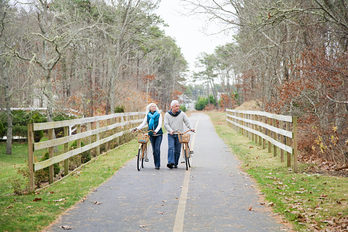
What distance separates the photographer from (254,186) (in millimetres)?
8266

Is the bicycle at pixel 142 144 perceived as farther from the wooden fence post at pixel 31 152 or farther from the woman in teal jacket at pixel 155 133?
the wooden fence post at pixel 31 152

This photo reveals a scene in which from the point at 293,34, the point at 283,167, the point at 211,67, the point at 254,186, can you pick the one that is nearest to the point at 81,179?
the point at 254,186

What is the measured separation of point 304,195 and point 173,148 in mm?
4350

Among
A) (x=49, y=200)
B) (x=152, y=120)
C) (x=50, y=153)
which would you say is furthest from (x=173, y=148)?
(x=49, y=200)

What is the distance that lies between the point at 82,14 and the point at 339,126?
2544 centimetres

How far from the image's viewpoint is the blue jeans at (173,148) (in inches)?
419

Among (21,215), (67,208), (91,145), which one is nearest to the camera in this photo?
(21,215)

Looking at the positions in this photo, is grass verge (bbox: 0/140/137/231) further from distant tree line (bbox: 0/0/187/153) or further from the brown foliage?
distant tree line (bbox: 0/0/187/153)

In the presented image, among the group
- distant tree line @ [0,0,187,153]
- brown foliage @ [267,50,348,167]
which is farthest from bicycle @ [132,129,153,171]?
distant tree line @ [0,0,187,153]

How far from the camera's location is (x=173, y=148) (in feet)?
34.9

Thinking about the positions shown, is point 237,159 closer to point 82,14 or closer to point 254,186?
point 254,186

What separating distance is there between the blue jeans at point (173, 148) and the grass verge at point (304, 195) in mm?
2007

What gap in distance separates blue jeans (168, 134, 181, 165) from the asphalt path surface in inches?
14.9

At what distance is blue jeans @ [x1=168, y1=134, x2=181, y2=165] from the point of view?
10641 mm
